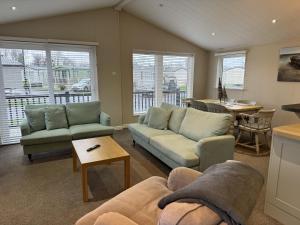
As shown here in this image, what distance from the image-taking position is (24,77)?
14.1 feet

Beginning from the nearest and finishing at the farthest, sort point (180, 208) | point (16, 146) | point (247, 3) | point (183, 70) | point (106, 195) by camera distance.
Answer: point (180, 208), point (106, 195), point (247, 3), point (16, 146), point (183, 70)

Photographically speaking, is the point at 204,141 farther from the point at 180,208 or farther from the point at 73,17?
the point at 73,17

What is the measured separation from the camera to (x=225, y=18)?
4301mm

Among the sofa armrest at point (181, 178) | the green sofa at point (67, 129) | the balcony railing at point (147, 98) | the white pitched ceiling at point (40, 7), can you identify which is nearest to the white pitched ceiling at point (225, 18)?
the white pitched ceiling at point (40, 7)

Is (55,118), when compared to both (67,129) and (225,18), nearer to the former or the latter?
(67,129)

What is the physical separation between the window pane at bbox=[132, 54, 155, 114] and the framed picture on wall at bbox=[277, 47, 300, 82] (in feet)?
10.1

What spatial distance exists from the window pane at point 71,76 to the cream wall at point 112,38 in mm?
309

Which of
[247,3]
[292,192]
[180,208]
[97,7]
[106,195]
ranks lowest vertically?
[106,195]

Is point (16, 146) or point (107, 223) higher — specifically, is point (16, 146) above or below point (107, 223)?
below

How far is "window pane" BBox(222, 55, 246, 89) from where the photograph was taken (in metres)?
5.52

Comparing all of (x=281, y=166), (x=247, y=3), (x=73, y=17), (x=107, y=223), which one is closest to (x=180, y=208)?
(x=107, y=223)

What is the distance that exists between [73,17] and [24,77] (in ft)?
5.49

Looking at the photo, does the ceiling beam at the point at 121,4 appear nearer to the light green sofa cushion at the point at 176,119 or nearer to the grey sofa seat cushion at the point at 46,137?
the light green sofa cushion at the point at 176,119

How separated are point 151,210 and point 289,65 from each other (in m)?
4.44
